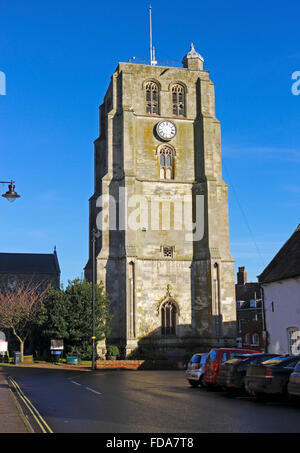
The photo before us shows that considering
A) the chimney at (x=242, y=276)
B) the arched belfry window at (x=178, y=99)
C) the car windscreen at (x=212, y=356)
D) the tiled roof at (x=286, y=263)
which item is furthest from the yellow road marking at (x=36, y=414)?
the chimney at (x=242, y=276)

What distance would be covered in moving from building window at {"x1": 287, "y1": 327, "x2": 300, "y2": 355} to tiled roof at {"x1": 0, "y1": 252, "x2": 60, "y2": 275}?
66.2m

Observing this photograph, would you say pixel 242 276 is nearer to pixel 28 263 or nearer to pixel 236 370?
pixel 28 263

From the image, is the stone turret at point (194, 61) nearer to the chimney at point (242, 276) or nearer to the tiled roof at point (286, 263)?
the tiled roof at point (286, 263)

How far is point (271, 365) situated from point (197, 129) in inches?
1424

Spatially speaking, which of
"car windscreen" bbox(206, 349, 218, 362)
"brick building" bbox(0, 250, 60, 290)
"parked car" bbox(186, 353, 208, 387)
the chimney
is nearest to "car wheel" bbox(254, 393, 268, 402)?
"car windscreen" bbox(206, 349, 218, 362)

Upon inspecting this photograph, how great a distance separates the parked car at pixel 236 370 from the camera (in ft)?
59.2

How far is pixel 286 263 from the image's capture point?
31828mm

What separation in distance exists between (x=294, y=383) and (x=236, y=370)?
3752 mm

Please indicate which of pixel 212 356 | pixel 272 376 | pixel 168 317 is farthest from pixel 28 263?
pixel 272 376

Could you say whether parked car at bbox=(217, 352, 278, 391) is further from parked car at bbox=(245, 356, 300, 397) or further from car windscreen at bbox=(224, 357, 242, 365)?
parked car at bbox=(245, 356, 300, 397)

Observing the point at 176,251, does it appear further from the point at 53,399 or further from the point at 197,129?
the point at 53,399

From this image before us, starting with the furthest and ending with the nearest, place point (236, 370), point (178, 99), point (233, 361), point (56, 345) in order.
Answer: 1. point (178, 99)
2. point (56, 345)
3. point (233, 361)
4. point (236, 370)

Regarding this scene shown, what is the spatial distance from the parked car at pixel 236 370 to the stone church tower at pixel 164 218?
A: 24.5m

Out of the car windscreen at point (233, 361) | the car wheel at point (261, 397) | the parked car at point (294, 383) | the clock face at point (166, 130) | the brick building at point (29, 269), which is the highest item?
the clock face at point (166, 130)
